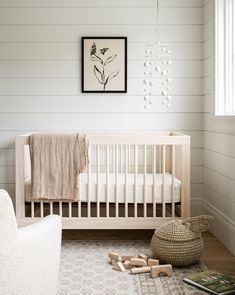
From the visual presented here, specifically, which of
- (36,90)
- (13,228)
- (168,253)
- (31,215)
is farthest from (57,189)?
(13,228)

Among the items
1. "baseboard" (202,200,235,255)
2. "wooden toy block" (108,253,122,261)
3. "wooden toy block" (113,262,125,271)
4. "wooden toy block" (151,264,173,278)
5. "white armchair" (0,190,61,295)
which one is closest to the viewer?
"white armchair" (0,190,61,295)

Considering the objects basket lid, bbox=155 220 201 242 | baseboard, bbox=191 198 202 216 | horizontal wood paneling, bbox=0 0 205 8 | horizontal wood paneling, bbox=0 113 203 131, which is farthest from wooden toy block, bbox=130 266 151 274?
horizontal wood paneling, bbox=0 0 205 8

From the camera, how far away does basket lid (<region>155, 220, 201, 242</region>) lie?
2990 millimetres

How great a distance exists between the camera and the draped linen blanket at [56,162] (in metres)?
3.34

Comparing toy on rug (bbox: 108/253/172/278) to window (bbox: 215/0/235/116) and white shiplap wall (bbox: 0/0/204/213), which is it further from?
white shiplap wall (bbox: 0/0/204/213)

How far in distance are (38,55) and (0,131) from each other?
0.75 meters

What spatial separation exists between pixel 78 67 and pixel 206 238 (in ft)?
5.97

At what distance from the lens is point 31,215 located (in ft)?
11.5

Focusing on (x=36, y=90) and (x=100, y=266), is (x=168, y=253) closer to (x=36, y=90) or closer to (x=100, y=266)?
(x=100, y=266)

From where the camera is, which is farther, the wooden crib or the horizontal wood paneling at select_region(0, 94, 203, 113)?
the horizontal wood paneling at select_region(0, 94, 203, 113)

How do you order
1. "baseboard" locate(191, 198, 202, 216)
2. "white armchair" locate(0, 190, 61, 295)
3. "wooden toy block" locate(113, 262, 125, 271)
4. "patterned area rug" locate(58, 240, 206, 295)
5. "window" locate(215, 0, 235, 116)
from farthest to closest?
"baseboard" locate(191, 198, 202, 216) → "window" locate(215, 0, 235, 116) → "wooden toy block" locate(113, 262, 125, 271) → "patterned area rug" locate(58, 240, 206, 295) → "white armchair" locate(0, 190, 61, 295)

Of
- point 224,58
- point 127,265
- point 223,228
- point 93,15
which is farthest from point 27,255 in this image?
point 93,15

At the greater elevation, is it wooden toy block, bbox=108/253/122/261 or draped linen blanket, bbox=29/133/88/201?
draped linen blanket, bbox=29/133/88/201

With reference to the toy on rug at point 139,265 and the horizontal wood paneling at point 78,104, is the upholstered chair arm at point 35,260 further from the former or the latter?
the horizontal wood paneling at point 78,104
